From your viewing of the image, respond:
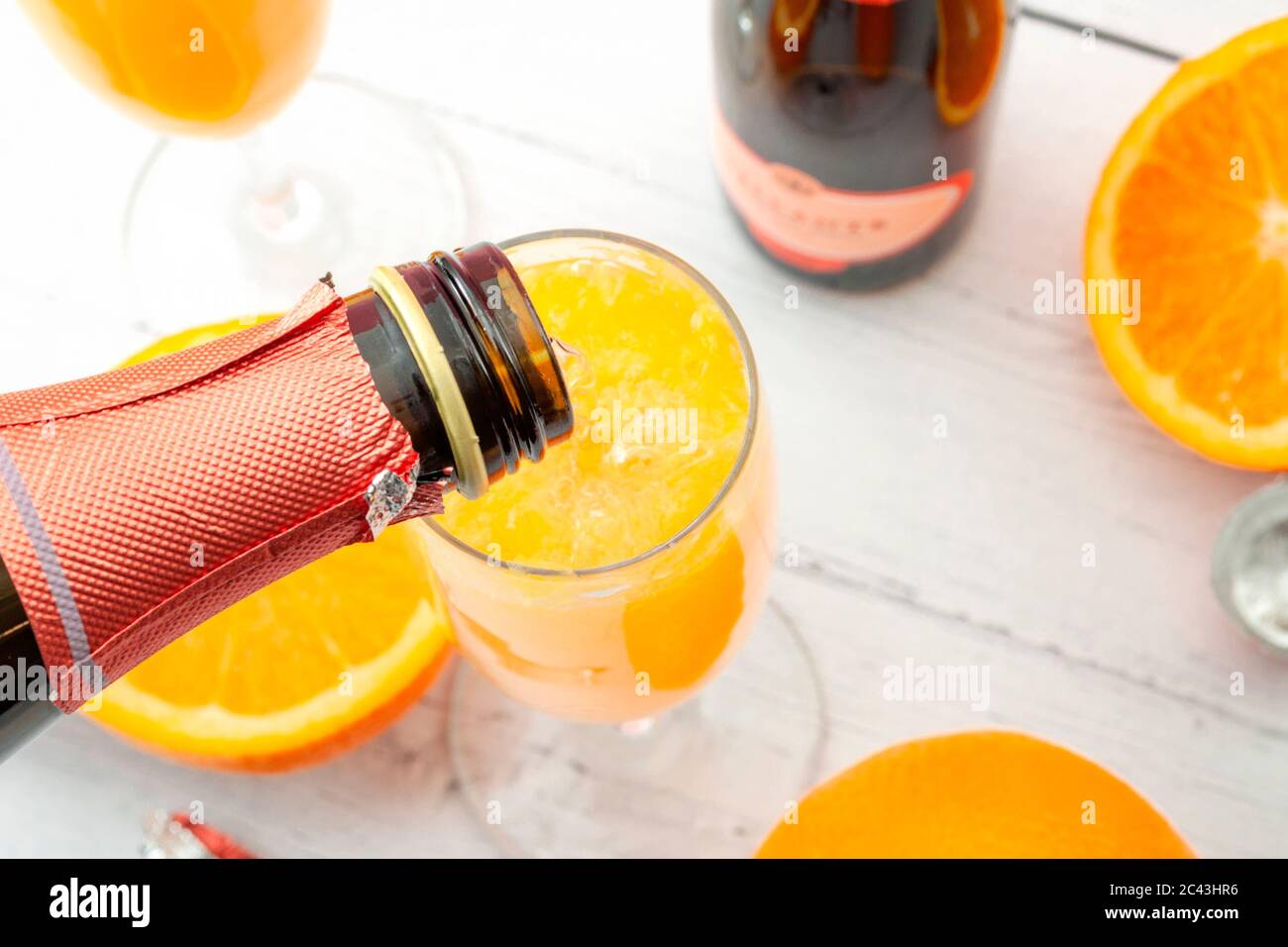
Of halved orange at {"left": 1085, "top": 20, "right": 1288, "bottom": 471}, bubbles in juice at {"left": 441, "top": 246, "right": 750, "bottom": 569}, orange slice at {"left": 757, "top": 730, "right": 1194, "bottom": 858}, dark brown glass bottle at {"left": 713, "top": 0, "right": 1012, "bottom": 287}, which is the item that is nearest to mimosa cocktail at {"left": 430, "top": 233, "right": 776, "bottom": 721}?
bubbles in juice at {"left": 441, "top": 246, "right": 750, "bottom": 569}

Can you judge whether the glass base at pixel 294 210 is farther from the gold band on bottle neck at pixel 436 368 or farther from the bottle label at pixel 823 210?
the gold band on bottle neck at pixel 436 368

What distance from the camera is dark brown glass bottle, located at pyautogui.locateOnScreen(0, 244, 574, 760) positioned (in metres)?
0.55

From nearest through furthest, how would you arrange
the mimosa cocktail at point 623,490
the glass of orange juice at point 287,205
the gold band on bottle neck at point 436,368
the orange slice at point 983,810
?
the gold band on bottle neck at point 436,368 < the mimosa cocktail at point 623,490 < the orange slice at point 983,810 < the glass of orange juice at point 287,205

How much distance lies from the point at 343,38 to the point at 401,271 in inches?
24.5

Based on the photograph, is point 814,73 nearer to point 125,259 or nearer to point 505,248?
point 505,248

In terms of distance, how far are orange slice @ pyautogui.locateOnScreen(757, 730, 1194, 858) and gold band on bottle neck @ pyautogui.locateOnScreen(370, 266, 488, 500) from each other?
350mm

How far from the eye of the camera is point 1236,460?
37.0 inches

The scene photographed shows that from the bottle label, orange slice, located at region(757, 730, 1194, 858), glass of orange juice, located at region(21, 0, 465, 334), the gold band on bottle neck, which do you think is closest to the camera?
the gold band on bottle neck

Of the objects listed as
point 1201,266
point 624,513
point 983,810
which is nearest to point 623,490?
point 624,513

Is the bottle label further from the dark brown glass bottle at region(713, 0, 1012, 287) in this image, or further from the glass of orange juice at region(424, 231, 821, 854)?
the glass of orange juice at region(424, 231, 821, 854)

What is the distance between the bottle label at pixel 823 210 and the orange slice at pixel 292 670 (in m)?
0.35

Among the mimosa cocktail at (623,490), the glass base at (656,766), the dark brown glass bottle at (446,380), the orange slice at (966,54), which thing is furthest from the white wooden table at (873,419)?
the dark brown glass bottle at (446,380)

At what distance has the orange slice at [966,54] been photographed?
873 mm

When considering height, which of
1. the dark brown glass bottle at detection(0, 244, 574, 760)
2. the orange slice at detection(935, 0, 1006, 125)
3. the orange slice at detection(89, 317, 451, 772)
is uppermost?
the orange slice at detection(935, 0, 1006, 125)
